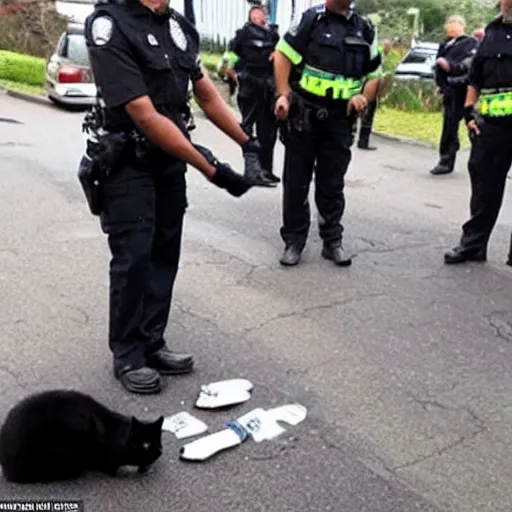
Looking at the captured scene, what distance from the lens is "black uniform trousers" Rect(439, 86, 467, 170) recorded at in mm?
9383

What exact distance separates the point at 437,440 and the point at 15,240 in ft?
12.6

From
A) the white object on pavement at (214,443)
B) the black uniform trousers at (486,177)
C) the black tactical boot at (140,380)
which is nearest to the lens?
the white object on pavement at (214,443)

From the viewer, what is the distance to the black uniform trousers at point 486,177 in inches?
221

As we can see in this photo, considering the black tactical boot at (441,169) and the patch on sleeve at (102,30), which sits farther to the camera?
the black tactical boot at (441,169)

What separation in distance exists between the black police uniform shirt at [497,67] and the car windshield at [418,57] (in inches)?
466

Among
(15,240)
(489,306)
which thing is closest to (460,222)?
(489,306)

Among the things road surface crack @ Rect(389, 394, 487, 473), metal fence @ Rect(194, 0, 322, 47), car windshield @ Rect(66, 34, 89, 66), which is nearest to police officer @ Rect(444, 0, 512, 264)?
road surface crack @ Rect(389, 394, 487, 473)

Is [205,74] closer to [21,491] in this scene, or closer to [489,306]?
[21,491]

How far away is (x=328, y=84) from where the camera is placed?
17.6 feet

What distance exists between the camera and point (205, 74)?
3.78 meters

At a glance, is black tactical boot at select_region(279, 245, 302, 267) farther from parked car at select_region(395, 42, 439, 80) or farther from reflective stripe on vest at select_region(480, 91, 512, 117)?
parked car at select_region(395, 42, 439, 80)

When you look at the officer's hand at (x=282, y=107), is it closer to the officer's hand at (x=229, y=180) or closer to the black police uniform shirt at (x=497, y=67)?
the black police uniform shirt at (x=497, y=67)

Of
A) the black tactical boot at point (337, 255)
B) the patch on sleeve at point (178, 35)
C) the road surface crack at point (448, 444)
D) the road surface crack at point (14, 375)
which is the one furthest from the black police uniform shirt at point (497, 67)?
the road surface crack at point (14, 375)

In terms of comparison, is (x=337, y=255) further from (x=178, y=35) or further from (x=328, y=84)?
(x=178, y=35)
